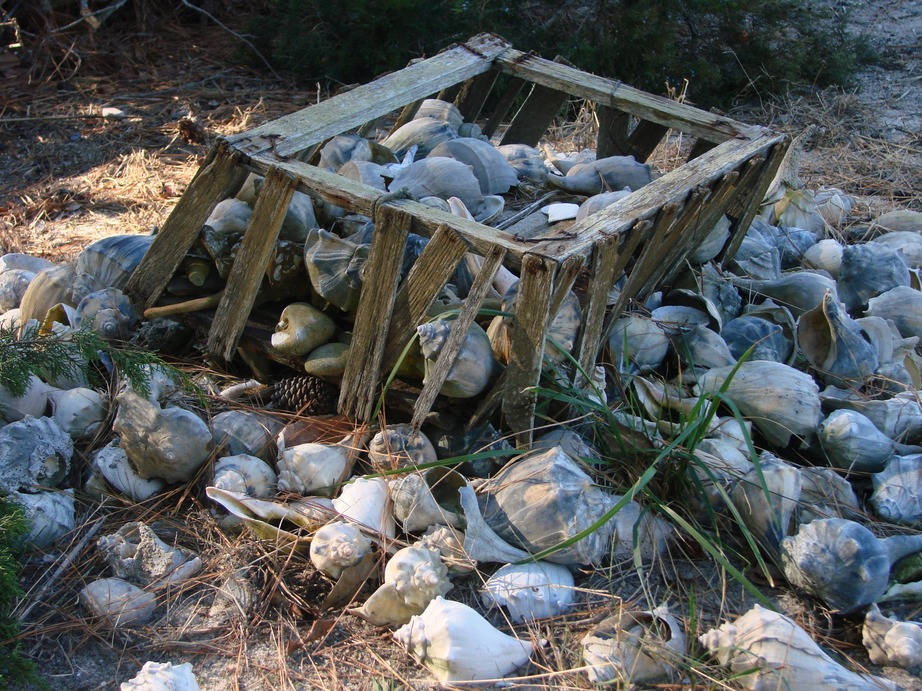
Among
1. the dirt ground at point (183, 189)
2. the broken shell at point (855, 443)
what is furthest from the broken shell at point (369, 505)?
the broken shell at point (855, 443)

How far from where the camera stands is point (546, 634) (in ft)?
6.88

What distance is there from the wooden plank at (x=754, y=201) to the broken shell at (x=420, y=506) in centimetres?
163

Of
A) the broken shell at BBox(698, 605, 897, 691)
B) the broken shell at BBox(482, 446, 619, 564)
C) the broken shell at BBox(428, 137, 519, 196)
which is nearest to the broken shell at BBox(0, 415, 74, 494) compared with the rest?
the broken shell at BBox(482, 446, 619, 564)

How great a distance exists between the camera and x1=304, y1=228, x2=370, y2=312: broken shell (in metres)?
2.57

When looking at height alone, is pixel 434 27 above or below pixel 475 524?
above

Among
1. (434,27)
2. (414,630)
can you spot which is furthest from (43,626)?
(434,27)

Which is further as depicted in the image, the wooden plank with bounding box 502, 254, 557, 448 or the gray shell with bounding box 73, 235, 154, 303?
the gray shell with bounding box 73, 235, 154, 303

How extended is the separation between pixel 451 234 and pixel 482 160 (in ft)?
3.17

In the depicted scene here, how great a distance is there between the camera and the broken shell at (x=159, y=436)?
7.81ft

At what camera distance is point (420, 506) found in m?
2.26

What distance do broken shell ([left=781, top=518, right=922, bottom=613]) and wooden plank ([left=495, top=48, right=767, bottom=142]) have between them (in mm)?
1622

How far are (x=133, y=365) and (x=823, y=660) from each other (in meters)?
1.80

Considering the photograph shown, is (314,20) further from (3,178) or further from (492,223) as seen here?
(492,223)

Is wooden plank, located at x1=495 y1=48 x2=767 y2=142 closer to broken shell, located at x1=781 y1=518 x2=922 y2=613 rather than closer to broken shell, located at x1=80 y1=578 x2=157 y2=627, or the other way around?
broken shell, located at x1=781 y1=518 x2=922 y2=613
